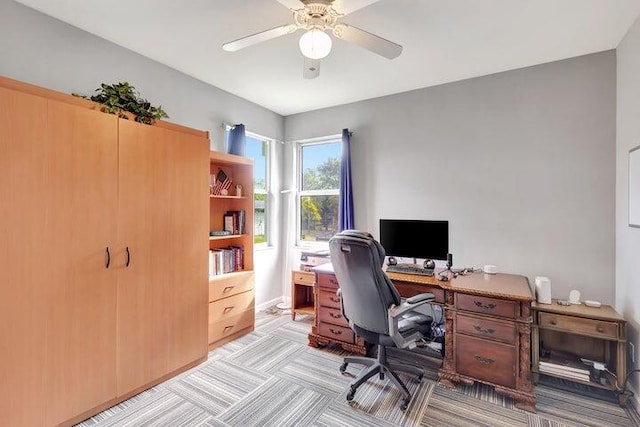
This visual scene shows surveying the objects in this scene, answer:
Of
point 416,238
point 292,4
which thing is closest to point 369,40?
point 292,4

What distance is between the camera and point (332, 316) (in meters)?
2.94

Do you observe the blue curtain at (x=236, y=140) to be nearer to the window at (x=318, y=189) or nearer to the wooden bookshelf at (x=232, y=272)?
the wooden bookshelf at (x=232, y=272)

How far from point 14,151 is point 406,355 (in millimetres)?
3223

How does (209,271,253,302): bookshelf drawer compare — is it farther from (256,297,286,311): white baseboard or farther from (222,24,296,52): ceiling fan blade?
(222,24,296,52): ceiling fan blade

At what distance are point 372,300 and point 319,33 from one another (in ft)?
5.55

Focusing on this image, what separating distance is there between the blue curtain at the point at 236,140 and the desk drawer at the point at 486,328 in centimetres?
274

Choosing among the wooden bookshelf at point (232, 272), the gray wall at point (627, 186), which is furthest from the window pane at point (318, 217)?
the gray wall at point (627, 186)

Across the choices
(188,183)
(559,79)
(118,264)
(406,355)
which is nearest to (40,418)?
(118,264)

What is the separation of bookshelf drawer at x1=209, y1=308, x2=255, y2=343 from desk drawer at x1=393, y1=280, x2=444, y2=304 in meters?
1.69

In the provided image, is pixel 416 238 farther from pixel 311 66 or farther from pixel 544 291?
pixel 311 66

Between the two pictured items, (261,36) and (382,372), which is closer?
(261,36)

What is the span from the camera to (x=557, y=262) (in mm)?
2678

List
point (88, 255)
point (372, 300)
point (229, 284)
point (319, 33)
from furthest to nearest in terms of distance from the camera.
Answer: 1. point (229, 284)
2. point (372, 300)
3. point (88, 255)
4. point (319, 33)

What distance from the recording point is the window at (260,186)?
13.2 ft
